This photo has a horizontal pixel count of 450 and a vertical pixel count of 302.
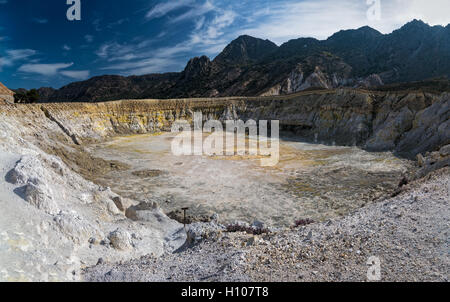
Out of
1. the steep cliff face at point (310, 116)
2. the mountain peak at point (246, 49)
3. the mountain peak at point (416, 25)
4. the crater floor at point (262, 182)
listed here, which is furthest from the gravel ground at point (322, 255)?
the mountain peak at point (246, 49)

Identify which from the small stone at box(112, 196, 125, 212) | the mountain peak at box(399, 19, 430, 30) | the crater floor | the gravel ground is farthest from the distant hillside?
the gravel ground

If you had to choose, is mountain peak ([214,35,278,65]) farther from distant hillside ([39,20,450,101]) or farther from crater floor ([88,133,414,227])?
crater floor ([88,133,414,227])

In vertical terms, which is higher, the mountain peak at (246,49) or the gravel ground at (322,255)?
the mountain peak at (246,49)

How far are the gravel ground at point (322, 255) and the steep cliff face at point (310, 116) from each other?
17532mm

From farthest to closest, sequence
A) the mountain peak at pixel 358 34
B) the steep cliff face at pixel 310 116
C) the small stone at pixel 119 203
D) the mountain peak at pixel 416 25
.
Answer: the mountain peak at pixel 358 34, the mountain peak at pixel 416 25, the steep cliff face at pixel 310 116, the small stone at pixel 119 203

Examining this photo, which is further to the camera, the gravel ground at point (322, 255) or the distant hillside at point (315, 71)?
the distant hillside at point (315, 71)

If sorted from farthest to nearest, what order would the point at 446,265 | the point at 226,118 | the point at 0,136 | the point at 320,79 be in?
the point at 320,79
the point at 226,118
the point at 0,136
the point at 446,265

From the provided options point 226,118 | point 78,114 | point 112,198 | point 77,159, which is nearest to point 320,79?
point 226,118

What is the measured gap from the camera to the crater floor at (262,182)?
1305cm

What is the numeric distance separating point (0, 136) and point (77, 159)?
1043 cm

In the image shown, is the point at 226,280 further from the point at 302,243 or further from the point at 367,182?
the point at 367,182

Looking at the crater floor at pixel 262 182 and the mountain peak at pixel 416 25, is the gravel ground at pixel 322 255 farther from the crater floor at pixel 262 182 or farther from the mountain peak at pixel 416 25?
the mountain peak at pixel 416 25

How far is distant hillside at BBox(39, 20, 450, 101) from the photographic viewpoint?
83.8m
